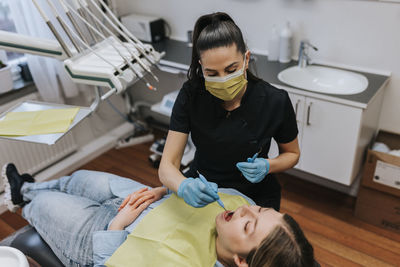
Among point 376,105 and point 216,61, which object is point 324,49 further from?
point 216,61

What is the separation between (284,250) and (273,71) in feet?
4.87

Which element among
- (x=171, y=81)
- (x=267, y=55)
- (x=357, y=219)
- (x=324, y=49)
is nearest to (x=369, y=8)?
(x=324, y=49)

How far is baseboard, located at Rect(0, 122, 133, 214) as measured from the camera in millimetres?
2853

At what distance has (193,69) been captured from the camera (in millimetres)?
1505

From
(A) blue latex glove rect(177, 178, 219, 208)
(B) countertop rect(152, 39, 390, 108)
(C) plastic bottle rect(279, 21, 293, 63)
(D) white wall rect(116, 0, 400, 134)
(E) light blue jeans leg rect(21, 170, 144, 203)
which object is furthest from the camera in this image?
(C) plastic bottle rect(279, 21, 293, 63)

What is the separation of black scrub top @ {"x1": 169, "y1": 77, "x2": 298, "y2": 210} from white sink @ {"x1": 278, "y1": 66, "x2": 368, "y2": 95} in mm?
844

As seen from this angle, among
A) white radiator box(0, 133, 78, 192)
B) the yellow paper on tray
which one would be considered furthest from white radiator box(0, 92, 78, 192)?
the yellow paper on tray

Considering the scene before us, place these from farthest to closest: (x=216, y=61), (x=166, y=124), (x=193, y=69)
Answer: (x=166, y=124) < (x=193, y=69) < (x=216, y=61)

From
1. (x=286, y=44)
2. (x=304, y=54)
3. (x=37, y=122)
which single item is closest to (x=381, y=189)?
(x=304, y=54)

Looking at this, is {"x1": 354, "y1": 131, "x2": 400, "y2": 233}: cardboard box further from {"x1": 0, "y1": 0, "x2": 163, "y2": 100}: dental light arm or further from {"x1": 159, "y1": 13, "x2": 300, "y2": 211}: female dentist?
{"x1": 0, "y1": 0, "x2": 163, "y2": 100}: dental light arm

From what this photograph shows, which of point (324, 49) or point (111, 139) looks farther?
point (111, 139)

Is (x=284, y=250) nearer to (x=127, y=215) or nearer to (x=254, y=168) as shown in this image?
(x=254, y=168)

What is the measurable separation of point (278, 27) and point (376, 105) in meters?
0.82

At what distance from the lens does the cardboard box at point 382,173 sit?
207 cm
